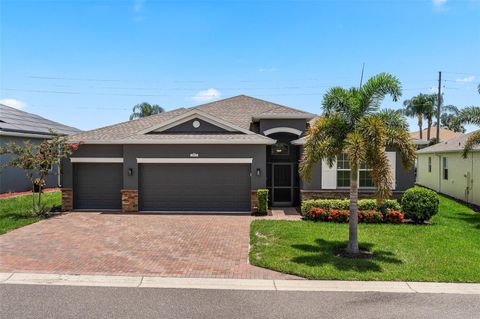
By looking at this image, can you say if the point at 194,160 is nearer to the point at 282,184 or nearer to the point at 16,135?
the point at 282,184

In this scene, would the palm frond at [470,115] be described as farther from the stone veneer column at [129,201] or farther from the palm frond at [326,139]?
the stone veneer column at [129,201]

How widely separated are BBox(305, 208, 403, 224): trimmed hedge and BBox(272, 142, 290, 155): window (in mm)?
4619

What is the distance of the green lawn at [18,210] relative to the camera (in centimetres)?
1336

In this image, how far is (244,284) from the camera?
766 centimetres

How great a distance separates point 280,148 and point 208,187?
14.1ft

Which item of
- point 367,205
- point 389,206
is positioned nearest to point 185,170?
point 367,205

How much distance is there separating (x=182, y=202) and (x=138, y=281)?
875 centimetres

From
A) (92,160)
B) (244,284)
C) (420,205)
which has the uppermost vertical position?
(92,160)

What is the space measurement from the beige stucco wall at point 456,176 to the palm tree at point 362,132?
38.4ft

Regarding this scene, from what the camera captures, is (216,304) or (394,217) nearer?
(216,304)

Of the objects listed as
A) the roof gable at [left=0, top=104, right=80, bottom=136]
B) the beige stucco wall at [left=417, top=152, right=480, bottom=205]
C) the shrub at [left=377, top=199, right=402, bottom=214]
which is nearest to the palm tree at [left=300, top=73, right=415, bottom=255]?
the shrub at [left=377, top=199, right=402, bottom=214]

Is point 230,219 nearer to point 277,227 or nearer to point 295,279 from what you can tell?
point 277,227

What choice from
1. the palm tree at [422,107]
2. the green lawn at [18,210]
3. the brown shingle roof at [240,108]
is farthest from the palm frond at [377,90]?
the palm tree at [422,107]

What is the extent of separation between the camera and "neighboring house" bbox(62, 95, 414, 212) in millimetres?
16188
